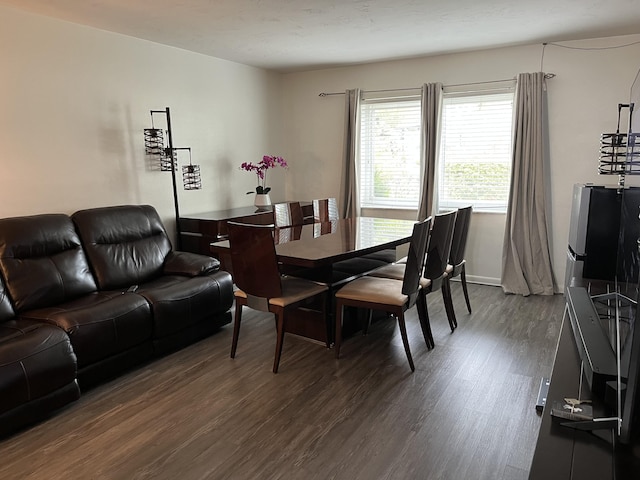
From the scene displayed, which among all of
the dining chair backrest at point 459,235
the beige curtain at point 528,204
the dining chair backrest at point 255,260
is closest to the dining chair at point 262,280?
the dining chair backrest at point 255,260

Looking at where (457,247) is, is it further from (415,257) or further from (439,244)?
(415,257)

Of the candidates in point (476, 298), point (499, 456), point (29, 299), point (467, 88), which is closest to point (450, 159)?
point (467, 88)

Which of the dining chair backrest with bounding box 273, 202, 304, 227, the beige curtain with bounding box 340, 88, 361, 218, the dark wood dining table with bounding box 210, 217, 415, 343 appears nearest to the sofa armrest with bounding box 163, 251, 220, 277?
the dark wood dining table with bounding box 210, 217, 415, 343

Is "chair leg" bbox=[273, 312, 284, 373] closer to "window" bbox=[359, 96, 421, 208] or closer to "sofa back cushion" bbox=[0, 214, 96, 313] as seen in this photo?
"sofa back cushion" bbox=[0, 214, 96, 313]

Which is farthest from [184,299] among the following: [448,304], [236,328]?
[448,304]

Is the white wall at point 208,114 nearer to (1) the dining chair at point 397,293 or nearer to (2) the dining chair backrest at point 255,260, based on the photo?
(2) the dining chair backrest at point 255,260

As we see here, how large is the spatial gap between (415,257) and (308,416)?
3.83 feet

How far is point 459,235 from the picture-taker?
361cm

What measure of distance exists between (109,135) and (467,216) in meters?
3.11

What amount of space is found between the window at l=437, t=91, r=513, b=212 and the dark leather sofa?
281 cm

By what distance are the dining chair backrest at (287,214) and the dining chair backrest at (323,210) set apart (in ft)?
0.59

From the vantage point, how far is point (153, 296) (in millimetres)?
2996

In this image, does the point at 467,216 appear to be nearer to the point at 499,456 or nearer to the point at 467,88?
the point at 467,88

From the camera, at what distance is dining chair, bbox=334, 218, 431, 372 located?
282cm
